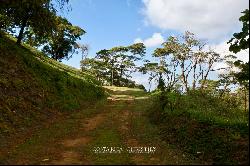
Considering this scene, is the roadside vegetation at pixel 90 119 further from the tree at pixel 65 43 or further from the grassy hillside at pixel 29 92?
the tree at pixel 65 43

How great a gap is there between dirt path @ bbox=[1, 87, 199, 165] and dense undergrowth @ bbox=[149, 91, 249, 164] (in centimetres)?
83

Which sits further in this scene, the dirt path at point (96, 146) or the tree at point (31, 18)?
the tree at point (31, 18)

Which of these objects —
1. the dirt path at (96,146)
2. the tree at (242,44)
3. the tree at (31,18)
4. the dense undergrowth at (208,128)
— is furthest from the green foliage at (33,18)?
the tree at (242,44)

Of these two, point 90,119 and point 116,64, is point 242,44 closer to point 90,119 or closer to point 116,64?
point 90,119

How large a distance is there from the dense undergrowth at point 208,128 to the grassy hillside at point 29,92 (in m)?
7.82

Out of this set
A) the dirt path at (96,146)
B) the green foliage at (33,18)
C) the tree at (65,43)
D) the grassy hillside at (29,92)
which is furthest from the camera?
the tree at (65,43)

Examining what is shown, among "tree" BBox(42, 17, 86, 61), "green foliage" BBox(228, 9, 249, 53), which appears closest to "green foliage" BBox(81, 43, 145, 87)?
"tree" BBox(42, 17, 86, 61)

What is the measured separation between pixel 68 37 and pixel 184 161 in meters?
58.9

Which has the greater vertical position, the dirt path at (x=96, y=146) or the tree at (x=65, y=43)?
the tree at (x=65, y=43)

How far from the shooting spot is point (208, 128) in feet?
61.6

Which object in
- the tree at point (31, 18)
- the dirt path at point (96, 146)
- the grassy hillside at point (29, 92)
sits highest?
the tree at point (31, 18)

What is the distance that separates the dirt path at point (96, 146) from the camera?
15.4 meters

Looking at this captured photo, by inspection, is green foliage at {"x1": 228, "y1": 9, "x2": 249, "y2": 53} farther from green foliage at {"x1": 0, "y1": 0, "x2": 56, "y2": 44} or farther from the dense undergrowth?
green foliage at {"x1": 0, "y1": 0, "x2": 56, "y2": 44}

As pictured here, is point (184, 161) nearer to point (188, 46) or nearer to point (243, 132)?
point (243, 132)
